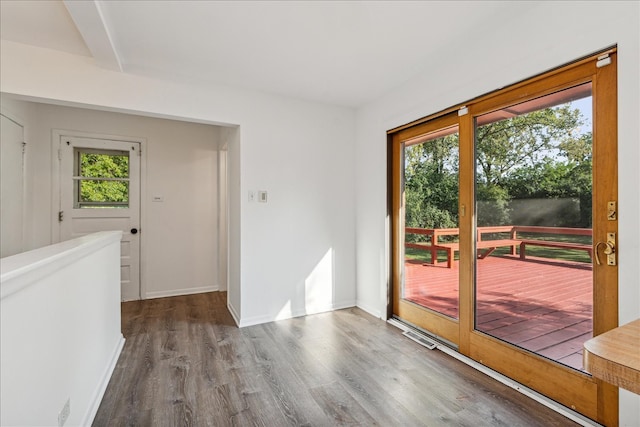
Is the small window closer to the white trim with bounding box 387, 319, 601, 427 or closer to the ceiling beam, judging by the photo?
the ceiling beam

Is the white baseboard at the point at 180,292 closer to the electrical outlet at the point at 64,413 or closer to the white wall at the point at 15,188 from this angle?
the white wall at the point at 15,188

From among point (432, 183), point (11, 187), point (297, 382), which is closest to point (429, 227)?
point (432, 183)

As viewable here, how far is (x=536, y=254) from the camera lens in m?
2.07

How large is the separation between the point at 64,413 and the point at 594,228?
2.91 meters

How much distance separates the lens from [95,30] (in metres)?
2.09

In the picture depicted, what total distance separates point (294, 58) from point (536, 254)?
2.43 m

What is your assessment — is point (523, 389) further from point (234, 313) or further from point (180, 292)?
point (180, 292)

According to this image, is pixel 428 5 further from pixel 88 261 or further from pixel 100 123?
pixel 100 123

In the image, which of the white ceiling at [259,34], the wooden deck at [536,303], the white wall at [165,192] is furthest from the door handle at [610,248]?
the white wall at [165,192]

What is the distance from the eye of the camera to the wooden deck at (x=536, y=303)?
1.83 metres

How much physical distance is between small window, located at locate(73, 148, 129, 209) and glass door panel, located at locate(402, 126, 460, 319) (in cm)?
370

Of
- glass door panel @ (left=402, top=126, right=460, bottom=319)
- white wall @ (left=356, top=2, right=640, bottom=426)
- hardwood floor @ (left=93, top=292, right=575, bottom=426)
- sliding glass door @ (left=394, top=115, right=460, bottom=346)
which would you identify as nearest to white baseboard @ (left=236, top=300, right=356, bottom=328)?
hardwood floor @ (left=93, top=292, right=575, bottom=426)

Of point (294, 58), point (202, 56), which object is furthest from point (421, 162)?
point (202, 56)

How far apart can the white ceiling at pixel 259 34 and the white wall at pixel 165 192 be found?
1.59 m
